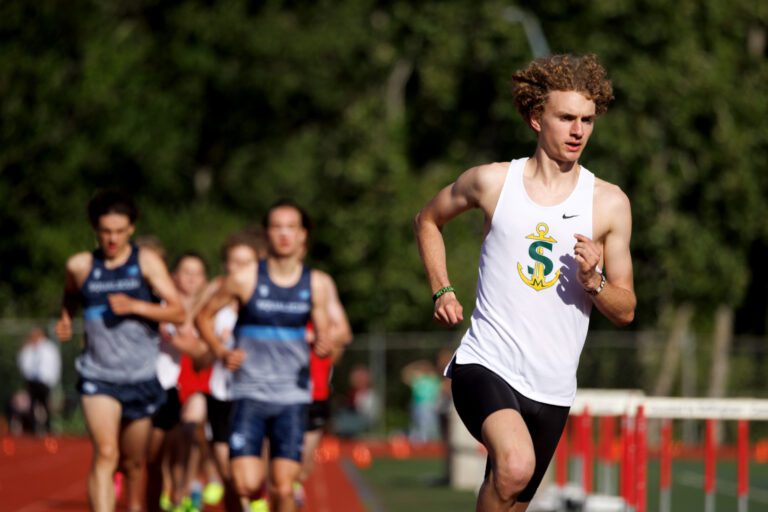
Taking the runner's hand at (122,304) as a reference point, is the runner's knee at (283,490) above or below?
below

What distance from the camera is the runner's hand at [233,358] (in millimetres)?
10633

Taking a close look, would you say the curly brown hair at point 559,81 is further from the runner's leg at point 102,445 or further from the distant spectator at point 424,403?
the distant spectator at point 424,403

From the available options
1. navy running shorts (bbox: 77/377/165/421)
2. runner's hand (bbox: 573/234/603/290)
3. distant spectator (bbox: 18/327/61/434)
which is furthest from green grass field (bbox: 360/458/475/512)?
runner's hand (bbox: 573/234/603/290)

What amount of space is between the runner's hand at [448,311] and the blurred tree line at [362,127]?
2724cm

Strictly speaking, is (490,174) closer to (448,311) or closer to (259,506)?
(448,311)

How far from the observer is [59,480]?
2208 cm

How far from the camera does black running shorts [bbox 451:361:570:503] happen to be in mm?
7176

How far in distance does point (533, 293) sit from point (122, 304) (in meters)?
4.03

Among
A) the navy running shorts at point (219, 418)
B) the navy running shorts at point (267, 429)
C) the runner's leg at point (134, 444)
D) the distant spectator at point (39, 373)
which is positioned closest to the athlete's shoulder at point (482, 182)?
the navy running shorts at point (267, 429)

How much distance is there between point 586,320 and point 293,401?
3646mm

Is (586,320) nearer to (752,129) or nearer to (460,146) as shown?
(752,129)

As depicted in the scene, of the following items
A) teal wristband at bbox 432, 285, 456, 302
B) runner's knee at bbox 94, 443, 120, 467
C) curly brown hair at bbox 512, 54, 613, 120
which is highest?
curly brown hair at bbox 512, 54, 613, 120

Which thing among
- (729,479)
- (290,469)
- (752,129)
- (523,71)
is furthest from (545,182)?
(752,129)

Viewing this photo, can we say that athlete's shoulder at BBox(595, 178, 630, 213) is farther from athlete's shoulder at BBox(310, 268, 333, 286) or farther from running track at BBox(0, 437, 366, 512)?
running track at BBox(0, 437, 366, 512)
